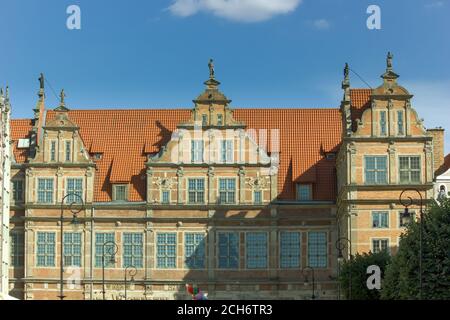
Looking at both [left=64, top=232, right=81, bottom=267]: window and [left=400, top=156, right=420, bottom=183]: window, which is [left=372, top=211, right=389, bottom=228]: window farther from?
[left=64, top=232, right=81, bottom=267]: window

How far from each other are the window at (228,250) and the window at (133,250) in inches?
174

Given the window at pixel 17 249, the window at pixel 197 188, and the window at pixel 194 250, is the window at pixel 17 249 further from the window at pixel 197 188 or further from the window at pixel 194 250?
the window at pixel 197 188

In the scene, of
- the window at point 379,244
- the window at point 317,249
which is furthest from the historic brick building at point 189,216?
the window at point 379,244

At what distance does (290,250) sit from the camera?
64375mm

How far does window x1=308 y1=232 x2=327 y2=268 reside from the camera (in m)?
64.0

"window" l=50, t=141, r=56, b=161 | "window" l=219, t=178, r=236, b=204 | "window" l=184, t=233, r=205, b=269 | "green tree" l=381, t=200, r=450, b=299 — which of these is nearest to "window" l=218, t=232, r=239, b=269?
"window" l=184, t=233, r=205, b=269

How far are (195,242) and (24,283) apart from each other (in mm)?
9693

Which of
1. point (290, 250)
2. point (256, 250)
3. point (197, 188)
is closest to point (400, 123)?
point (290, 250)

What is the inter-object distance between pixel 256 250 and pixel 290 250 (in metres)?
1.89

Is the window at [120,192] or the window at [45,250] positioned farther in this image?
the window at [120,192]

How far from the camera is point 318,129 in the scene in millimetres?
67500

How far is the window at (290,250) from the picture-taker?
6425 centimetres

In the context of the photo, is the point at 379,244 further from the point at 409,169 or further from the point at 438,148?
the point at 438,148
